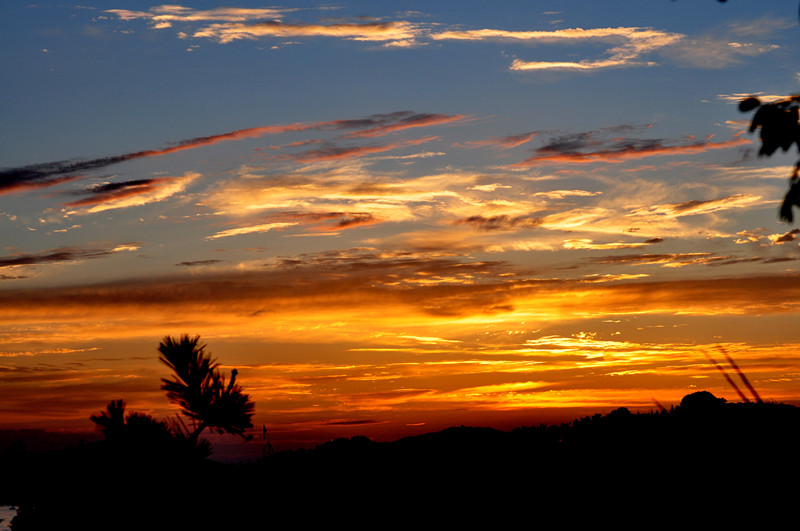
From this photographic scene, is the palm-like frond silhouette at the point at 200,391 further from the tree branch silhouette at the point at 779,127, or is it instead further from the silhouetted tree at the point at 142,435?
the tree branch silhouette at the point at 779,127

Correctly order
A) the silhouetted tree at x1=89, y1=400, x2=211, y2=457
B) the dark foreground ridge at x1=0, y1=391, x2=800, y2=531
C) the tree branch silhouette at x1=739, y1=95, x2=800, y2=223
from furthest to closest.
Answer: the dark foreground ridge at x1=0, y1=391, x2=800, y2=531 → the silhouetted tree at x1=89, y1=400, x2=211, y2=457 → the tree branch silhouette at x1=739, y1=95, x2=800, y2=223

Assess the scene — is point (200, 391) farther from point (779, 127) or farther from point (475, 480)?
point (475, 480)

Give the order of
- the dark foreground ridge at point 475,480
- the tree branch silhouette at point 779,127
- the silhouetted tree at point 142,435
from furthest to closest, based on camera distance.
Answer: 1. the dark foreground ridge at point 475,480
2. the silhouetted tree at point 142,435
3. the tree branch silhouette at point 779,127

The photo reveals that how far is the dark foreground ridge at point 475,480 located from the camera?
17281mm

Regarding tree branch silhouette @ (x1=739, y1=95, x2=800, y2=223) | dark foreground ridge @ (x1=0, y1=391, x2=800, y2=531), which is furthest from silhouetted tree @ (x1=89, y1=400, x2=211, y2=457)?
tree branch silhouette @ (x1=739, y1=95, x2=800, y2=223)

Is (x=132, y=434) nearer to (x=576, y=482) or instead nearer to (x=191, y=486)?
(x=191, y=486)

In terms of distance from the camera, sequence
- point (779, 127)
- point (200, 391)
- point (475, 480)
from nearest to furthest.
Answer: point (779, 127), point (200, 391), point (475, 480)

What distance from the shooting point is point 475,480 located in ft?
95.3

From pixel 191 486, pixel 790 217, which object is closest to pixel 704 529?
pixel 191 486

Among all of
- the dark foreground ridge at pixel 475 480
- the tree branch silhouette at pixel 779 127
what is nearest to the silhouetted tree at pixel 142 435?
the dark foreground ridge at pixel 475 480

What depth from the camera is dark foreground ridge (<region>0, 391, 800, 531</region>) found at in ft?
56.7

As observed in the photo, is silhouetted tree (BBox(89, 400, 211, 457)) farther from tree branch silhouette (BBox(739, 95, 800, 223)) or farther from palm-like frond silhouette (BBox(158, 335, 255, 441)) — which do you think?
tree branch silhouette (BBox(739, 95, 800, 223))

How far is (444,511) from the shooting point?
1021 inches

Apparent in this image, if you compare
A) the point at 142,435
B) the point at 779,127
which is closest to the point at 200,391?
the point at 142,435
